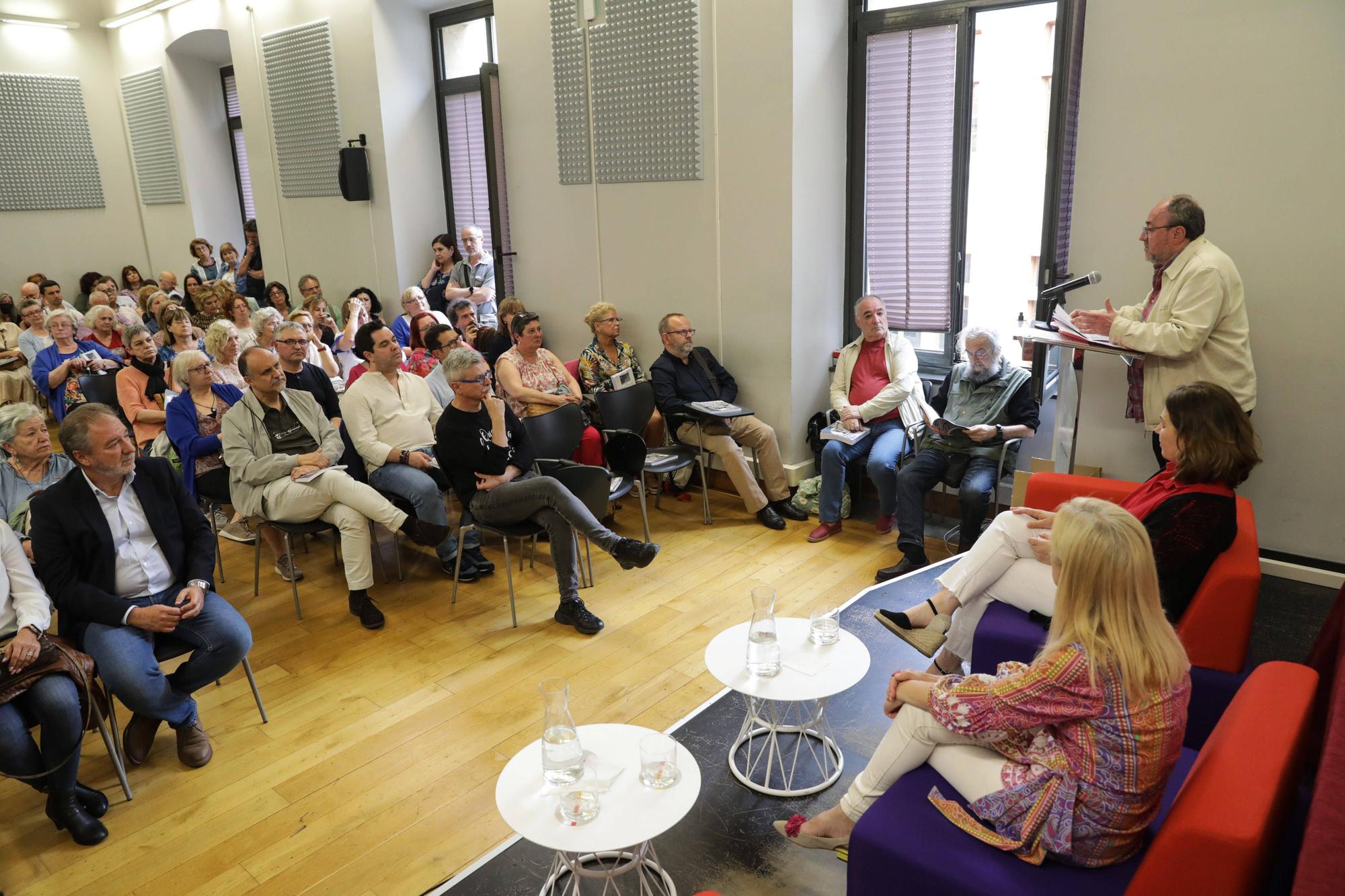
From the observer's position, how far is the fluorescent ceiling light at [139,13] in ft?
32.1

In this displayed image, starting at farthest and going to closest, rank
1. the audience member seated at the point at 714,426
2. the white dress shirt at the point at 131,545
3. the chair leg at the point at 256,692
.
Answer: the audience member seated at the point at 714,426, the chair leg at the point at 256,692, the white dress shirt at the point at 131,545

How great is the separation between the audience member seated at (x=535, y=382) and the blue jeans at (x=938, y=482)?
1732mm

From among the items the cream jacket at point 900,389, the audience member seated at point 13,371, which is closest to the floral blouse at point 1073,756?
the cream jacket at point 900,389

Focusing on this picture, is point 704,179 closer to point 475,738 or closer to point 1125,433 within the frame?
point 1125,433

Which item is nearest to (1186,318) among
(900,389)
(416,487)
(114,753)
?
(900,389)

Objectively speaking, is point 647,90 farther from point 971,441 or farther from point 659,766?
point 659,766

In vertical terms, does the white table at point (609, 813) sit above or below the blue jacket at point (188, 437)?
below

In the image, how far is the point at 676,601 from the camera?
14.5 ft

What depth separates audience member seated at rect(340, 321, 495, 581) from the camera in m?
4.50

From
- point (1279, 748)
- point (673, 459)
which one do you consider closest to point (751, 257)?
point (673, 459)

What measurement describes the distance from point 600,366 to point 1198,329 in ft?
10.8

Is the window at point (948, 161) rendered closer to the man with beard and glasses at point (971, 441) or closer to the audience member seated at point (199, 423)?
the man with beard and glasses at point (971, 441)

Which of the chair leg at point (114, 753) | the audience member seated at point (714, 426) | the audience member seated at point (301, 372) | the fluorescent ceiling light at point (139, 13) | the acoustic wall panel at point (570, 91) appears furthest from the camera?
the fluorescent ceiling light at point (139, 13)

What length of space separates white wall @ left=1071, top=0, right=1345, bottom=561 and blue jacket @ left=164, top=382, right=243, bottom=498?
14.9 ft
